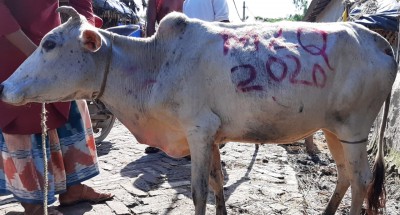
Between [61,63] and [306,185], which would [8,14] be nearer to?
[61,63]

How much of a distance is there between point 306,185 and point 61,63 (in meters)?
2.99

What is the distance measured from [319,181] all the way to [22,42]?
3.33 meters

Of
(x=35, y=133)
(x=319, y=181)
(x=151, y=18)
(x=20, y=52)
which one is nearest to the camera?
(x=20, y=52)

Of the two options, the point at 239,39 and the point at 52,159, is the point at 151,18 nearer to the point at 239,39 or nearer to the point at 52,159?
the point at 52,159

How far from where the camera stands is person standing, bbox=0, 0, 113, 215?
3222 mm

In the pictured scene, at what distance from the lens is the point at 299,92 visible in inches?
112

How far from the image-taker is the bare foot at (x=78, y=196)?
13.1ft

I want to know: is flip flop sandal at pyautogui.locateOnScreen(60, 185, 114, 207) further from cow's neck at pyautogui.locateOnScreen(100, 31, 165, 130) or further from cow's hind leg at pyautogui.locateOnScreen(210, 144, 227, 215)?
cow's neck at pyautogui.locateOnScreen(100, 31, 165, 130)

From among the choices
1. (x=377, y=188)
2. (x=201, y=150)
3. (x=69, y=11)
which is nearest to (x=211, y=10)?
(x=69, y=11)

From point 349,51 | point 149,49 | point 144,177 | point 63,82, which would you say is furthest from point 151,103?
point 144,177

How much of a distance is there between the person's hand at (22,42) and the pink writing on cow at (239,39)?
1.35 m

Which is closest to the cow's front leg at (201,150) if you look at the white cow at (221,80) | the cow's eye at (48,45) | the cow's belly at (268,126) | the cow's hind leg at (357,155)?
the white cow at (221,80)

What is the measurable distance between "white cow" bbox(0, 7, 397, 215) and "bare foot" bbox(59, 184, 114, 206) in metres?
1.27

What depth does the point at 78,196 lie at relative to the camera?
4.02 metres
